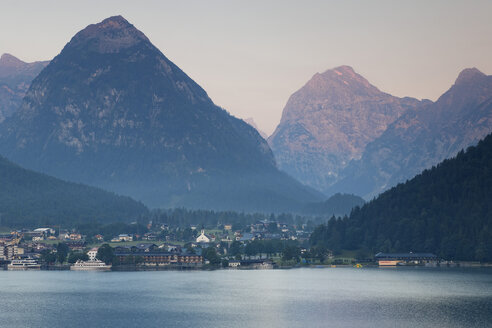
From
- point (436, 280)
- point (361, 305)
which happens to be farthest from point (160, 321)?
point (436, 280)

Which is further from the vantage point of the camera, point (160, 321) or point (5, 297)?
point (5, 297)

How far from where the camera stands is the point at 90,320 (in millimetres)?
144625

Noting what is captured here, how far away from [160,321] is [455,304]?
2004 inches

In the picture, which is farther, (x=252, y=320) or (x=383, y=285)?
(x=383, y=285)

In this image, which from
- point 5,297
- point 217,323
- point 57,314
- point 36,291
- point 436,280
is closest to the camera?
point 217,323

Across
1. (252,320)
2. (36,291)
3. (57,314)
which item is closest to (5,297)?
(36,291)

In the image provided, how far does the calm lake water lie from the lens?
14100 cm

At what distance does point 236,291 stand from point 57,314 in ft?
144

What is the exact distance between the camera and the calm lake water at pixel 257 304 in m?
141

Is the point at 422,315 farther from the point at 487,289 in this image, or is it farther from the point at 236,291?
the point at 236,291

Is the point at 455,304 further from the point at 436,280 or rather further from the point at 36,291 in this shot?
the point at 36,291

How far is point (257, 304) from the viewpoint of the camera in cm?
16275

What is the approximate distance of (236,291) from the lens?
184m

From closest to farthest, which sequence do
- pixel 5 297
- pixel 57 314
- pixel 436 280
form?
pixel 57 314
pixel 5 297
pixel 436 280
